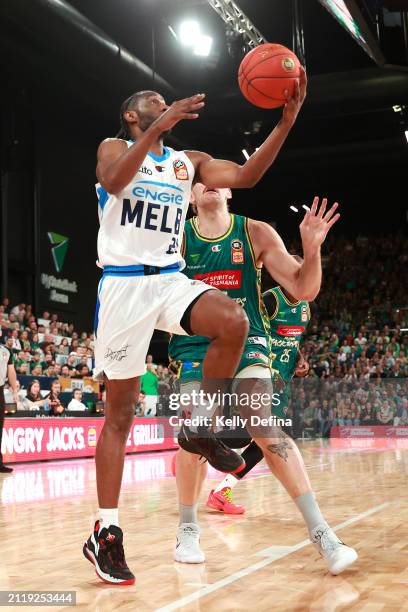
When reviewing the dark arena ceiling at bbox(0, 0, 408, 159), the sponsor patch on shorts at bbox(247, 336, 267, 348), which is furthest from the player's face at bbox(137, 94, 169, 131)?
the dark arena ceiling at bbox(0, 0, 408, 159)

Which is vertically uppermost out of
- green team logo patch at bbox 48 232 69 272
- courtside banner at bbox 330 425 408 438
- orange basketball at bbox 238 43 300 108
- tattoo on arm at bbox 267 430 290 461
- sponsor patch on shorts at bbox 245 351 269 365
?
green team logo patch at bbox 48 232 69 272

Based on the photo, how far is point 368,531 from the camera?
15.7 ft

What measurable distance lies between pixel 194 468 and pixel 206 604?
4.47ft

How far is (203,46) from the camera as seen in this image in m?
17.6

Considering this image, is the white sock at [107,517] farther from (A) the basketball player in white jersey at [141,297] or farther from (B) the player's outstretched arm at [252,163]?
(B) the player's outstretched arm at [252,163]

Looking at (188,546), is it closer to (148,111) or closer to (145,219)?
(145,219)

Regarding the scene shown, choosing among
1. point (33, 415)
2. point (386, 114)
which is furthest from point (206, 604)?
point (386, 114)

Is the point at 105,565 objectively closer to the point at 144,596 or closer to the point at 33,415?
the point at 144,596

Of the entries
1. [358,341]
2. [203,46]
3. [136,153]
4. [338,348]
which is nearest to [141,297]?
[136,153]

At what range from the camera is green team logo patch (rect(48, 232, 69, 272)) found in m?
20.9

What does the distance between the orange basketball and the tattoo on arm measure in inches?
67.2

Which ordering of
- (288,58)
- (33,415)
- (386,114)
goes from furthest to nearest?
1. (386,114)
2. (33,415)
3. (288,58)

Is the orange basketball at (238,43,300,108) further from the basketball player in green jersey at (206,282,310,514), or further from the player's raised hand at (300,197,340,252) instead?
the basketball player in green jersey at (206,282,310,514)

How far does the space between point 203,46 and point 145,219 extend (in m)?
15.1
